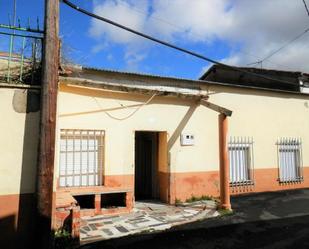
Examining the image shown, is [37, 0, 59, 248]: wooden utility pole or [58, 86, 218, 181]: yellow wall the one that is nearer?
[37, 0, 59, 248]: wooden utility pole

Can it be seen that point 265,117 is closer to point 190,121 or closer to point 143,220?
point 190,121

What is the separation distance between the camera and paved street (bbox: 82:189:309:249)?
633cm

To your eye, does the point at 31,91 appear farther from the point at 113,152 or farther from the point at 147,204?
the point at 147,204

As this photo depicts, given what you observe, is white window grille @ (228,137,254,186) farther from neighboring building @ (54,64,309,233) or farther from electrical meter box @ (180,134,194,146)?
electrical meter box @ (180,134,194,146)

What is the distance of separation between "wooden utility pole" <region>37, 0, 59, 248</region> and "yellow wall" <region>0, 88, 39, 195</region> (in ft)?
0.91

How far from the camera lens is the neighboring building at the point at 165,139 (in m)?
8.67

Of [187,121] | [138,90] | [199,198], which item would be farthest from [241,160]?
[138,90]

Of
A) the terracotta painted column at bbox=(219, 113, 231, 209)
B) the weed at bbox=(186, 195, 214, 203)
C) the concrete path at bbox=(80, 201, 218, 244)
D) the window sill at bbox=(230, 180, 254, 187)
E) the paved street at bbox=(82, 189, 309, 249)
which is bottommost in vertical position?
the paved street at bbox=(82, 189, 309, 249)

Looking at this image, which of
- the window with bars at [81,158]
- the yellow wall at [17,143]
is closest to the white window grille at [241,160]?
the window with bars at [81,158]

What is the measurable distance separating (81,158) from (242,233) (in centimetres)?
477

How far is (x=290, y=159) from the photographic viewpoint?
13047mm

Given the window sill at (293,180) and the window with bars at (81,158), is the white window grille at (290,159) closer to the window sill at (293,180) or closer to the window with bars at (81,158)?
the window sill at (293,180)

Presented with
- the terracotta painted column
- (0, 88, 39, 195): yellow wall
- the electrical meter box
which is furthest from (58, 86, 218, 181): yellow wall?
(0, 88, 39, 195): yellow wall

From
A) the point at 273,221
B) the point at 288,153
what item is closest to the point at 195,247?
the point at 273,221
